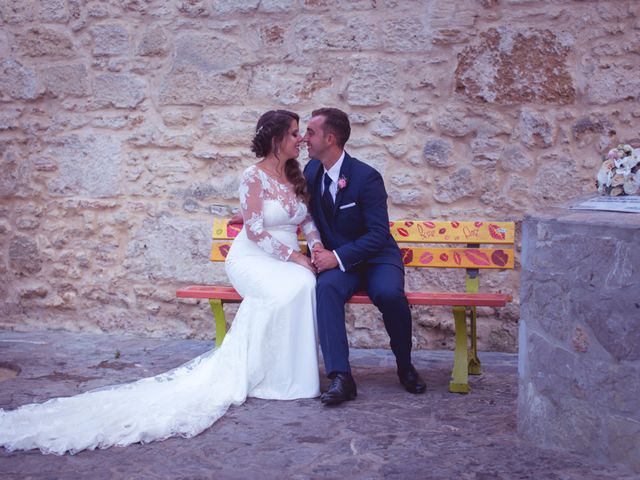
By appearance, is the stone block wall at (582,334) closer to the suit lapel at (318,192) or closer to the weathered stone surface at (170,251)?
the suit lapel at (318,192)

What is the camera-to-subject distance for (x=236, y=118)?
5766 millimetres

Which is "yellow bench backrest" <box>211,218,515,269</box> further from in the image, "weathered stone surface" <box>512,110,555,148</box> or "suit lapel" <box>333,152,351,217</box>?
"weathered stone surface" <box>512,110,555,148</box>

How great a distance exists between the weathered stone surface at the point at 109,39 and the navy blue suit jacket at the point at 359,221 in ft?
6.86

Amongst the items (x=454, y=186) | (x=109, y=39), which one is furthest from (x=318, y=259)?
(x=109, y=39)

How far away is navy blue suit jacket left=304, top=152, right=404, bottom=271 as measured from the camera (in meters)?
4.53

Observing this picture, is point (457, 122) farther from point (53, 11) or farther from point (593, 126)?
point (53, 11)

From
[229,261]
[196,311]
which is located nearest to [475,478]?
[229,261]

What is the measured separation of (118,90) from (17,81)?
794 millimetres

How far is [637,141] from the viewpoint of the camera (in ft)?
17.3

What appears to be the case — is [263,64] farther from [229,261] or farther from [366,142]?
[229,261]

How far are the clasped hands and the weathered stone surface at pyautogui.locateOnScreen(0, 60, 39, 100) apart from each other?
267 centimetres

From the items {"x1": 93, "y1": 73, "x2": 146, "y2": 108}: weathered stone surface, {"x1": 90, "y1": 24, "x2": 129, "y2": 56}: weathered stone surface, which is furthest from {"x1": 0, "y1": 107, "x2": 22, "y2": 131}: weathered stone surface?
{"x1": 90, "y1": 24, "x2": 129, "y2": 56}: weathered stone surface

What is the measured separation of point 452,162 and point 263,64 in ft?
4.74

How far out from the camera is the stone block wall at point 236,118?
5.36 meters
